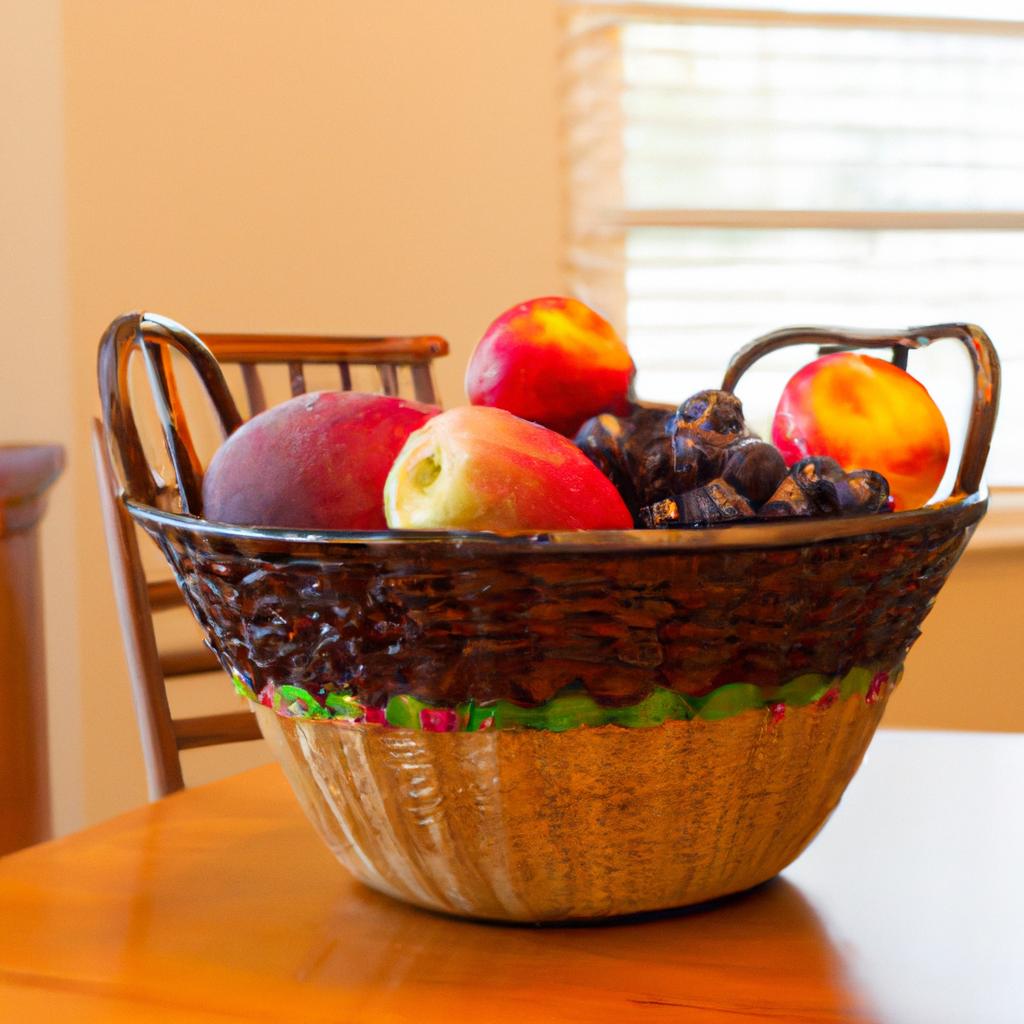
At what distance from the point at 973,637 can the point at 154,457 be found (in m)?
1.87

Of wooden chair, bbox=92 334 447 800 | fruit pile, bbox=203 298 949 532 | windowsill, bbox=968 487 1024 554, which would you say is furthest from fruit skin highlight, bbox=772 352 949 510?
windowsill, bbox=968 487 1024 554

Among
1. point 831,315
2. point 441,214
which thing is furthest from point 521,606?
point 831,315

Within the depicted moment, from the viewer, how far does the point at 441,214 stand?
6.66 feet

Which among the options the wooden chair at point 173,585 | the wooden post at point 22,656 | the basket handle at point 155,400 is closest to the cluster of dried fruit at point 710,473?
the basket handle at point 155,400

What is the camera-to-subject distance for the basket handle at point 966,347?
490 mm

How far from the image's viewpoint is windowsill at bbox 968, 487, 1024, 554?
219 centimetres

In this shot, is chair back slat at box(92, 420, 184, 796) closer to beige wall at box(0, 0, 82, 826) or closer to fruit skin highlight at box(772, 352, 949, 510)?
fruit skin highlight at box(772, 352, 949, 510)

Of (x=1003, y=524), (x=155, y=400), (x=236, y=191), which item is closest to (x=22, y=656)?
(x=236, y=191)

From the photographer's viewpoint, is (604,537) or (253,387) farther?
(253,387)

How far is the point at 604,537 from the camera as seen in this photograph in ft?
1.18

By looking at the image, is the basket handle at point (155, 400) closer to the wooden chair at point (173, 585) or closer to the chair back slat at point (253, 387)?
the wooden chair at point (173, 585)

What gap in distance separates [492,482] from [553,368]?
0.51 ft

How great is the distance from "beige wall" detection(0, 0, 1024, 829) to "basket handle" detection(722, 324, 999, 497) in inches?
57.5

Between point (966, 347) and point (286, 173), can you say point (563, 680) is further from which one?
point (286, 173)
